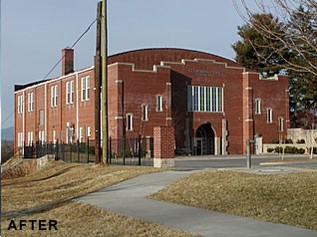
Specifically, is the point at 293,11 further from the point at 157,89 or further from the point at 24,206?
the point at 157,89

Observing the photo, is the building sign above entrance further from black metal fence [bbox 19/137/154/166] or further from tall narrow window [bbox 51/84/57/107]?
tall narrow window [bbox 51/84/57/107]

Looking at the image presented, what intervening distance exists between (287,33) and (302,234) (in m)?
3.65

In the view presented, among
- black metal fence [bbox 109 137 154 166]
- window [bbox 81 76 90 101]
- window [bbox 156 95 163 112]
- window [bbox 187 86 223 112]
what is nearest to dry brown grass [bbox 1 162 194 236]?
black metal fence [bbox 109 137 154 166]

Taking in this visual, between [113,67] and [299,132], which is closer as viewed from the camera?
[113,67]

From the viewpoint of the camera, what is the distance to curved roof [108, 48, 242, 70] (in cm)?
5775

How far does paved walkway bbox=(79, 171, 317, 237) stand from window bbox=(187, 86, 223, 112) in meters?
35.8

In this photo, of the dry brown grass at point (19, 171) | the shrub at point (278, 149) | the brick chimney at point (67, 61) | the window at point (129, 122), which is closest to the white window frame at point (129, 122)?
the window at point (129, 122)

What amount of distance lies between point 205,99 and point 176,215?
4412cm

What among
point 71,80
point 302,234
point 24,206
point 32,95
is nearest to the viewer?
point 302,234

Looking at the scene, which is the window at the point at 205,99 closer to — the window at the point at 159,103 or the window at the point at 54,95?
the window at the point at 159,103

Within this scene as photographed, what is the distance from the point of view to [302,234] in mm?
10969

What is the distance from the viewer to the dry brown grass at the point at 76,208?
1239cm

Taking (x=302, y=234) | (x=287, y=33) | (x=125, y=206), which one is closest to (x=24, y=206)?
(x=125, y=206)

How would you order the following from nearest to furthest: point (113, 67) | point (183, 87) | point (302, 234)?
point (302, 234), point (113, 67), point (183, 87)
